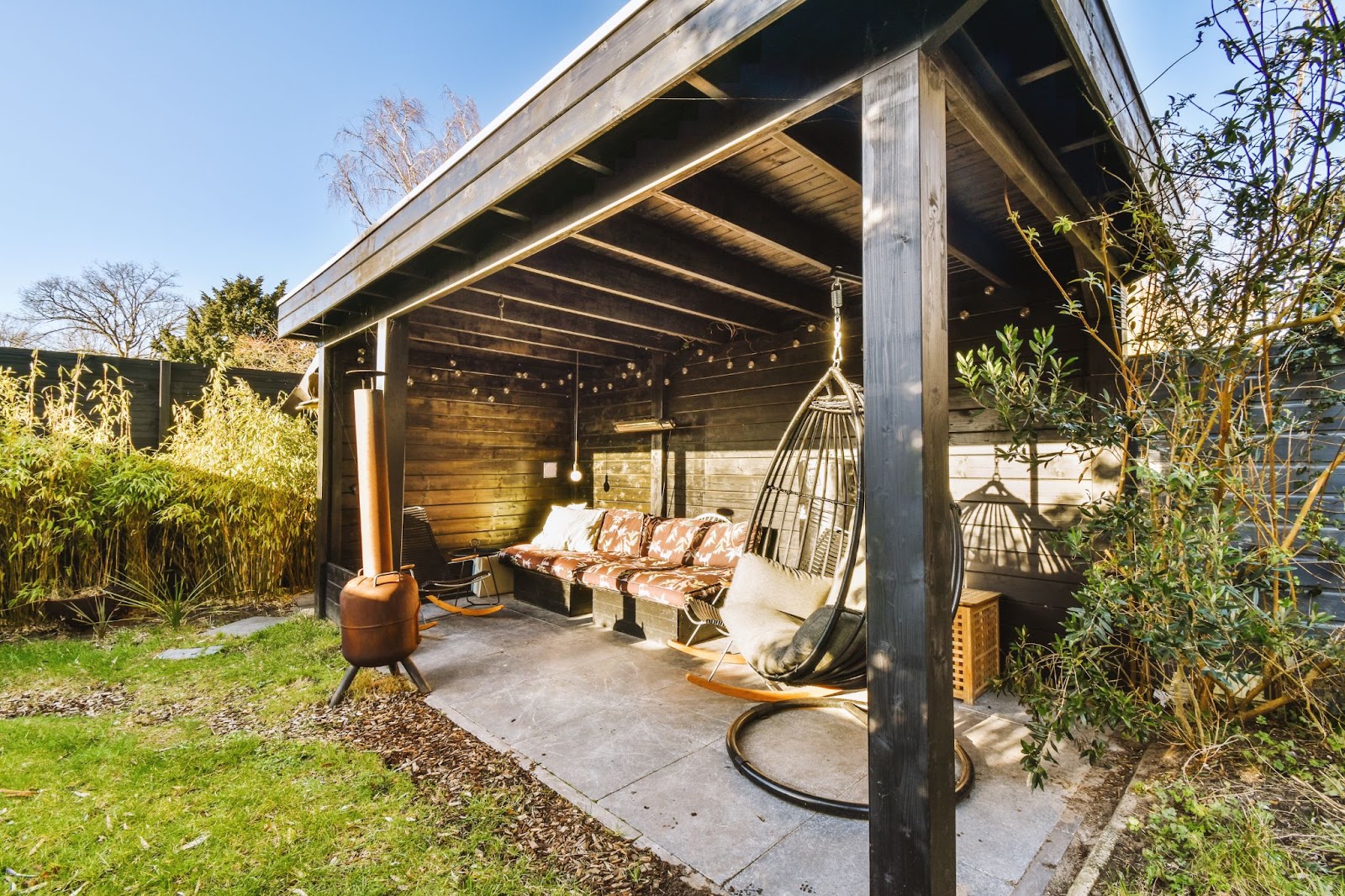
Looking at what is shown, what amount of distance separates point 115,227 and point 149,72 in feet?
24.5

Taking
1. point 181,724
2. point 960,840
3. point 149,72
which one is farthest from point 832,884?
point 149,72

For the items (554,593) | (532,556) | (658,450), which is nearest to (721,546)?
(658,450)

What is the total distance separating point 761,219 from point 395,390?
258 cm

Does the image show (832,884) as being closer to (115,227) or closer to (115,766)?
(115,766)

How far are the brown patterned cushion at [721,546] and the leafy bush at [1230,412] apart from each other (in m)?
2.16

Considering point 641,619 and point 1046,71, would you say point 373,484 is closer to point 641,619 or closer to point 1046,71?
point 641,619

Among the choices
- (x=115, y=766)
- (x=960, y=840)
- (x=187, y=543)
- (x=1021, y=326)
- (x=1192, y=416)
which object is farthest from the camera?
(x=187, y=543)

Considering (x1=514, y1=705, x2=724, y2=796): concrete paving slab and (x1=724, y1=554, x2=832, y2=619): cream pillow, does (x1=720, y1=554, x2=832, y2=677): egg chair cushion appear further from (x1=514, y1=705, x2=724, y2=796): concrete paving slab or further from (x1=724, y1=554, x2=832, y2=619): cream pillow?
(x1=514, y1=705, x2=724, y2=796): concrete paving slab

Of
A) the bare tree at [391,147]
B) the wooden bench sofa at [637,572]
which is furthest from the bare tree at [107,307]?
the wooden bench sofa at [637,572]

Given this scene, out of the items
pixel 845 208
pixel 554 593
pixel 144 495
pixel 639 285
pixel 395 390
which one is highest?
pixel 845 208

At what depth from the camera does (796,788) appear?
214 cm

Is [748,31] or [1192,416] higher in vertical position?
[748,31]

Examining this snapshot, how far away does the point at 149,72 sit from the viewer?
834 cm

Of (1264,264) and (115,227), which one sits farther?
(115,227)
